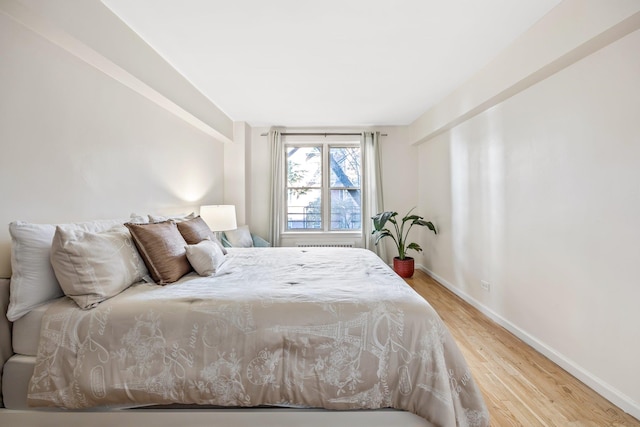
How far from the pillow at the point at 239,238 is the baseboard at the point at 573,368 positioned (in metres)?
3.01

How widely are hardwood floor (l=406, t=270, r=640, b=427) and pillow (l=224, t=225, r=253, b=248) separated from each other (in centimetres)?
274

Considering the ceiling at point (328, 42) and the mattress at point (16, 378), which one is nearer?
the mattress at point (16, 378)

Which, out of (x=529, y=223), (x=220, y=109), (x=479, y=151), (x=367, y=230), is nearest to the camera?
(x=529, y=223)

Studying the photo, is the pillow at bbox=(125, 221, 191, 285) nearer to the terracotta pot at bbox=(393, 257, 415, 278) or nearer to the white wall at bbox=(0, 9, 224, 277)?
the white wall at bbox=(0, 9, 224, 277)

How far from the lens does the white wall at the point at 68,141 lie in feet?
4.55

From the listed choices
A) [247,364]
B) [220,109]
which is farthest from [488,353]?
[220,109]

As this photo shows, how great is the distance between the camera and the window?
185 inches

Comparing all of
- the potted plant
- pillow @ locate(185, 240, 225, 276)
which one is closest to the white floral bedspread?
pillow @ locate(185, 240, 225, 276)

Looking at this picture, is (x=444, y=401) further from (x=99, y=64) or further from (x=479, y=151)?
(x=99, y=64)

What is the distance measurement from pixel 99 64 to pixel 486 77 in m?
3.19

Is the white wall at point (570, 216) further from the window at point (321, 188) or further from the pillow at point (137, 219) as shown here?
the pillow at point (137, 219)

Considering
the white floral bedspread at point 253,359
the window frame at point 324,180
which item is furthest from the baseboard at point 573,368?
the window frame at point 324,180

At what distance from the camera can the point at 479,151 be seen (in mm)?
2951

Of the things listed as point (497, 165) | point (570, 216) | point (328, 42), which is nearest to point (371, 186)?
point (497, 165)
